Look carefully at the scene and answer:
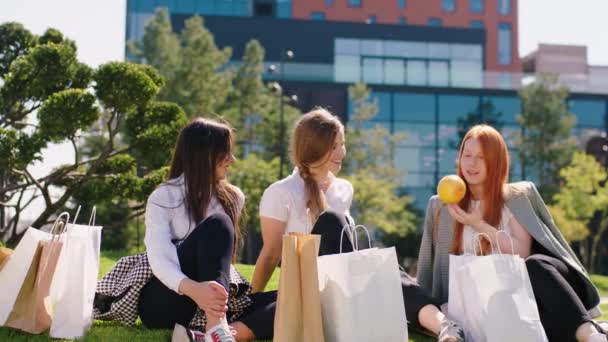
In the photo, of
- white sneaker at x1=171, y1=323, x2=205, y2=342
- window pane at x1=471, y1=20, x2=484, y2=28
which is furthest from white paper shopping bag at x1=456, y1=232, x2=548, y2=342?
window pane at x1=471, y1=20, x2=484, y2=28

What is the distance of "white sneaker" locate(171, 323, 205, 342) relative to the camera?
3551 mm

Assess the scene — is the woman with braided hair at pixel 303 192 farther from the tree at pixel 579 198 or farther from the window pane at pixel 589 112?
the window pane at pixel 589 112

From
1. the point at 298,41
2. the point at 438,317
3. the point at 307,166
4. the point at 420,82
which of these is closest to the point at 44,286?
the point at 307,166

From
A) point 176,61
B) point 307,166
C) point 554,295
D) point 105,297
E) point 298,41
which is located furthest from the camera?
point 298,41

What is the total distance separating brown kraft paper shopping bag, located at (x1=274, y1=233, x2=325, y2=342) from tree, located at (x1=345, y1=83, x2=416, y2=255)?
2154 centimetres

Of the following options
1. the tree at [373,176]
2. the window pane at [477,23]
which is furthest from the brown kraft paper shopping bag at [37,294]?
the window pane at [477,23]

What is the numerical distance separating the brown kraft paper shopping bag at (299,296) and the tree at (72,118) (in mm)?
9786

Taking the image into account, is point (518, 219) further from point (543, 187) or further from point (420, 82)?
point (420, 82)

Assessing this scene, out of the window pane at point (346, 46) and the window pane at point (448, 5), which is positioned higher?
the window pane at point (448, 5)

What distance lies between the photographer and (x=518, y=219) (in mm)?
4305

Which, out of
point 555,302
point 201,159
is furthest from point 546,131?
point 201,159

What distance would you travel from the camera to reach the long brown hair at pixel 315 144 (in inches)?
190

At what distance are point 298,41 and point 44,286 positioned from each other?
3406cm

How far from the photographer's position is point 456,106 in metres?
33.4
